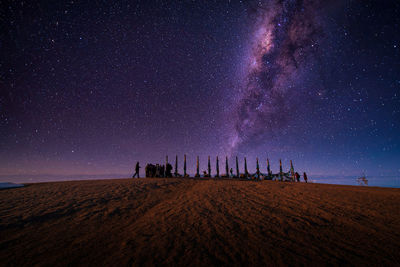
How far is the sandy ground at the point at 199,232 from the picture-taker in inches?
184

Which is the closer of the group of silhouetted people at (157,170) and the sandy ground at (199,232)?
the sandy ground at (199,232)

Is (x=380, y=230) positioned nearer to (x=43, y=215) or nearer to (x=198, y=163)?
(x=43, y=215)

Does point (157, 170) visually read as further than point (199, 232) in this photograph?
Yes

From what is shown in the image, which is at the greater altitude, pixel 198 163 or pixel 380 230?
pixel 198 163

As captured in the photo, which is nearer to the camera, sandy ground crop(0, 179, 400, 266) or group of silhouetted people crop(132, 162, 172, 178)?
sandy ground crop(0, 179, 400, 266)

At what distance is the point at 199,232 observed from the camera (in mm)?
6258

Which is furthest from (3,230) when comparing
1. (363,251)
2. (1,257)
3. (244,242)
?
(363,251)

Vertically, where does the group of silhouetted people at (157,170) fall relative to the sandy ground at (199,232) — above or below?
above

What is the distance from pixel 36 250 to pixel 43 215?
4294 millimetres

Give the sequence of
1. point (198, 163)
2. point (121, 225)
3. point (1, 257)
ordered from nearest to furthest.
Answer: point (1, 257) < point (121, 225) < point (198, 163)

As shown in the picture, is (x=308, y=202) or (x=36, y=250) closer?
(x=36, y=250)

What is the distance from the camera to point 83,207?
9461 mm

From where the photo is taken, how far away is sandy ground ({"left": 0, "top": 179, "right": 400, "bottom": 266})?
15.3ft

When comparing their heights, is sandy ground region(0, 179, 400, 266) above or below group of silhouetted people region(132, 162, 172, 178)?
below
